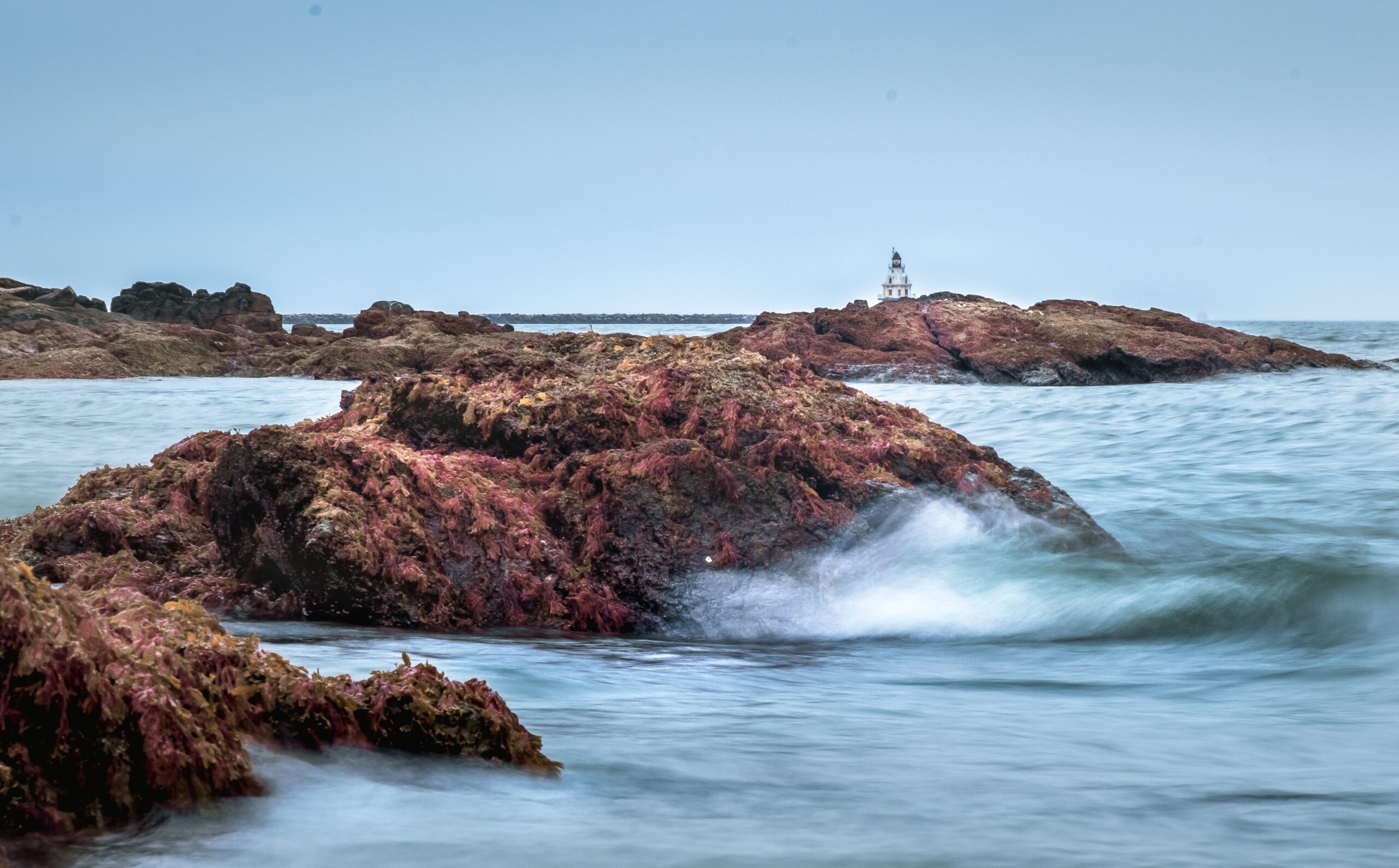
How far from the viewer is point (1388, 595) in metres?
7.84

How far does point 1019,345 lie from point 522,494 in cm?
3273

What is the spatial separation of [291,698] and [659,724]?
173 cm

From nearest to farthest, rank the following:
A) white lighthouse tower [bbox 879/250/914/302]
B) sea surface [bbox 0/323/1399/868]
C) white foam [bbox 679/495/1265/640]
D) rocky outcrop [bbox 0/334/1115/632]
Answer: sea surface [bbox 0/323/1399/868]
rocky outcrop [bbox 0/334/1115/632]
white foam [bbox 679/495/1265/640]
white lighthouse tower [bbox 879/250/914/302]

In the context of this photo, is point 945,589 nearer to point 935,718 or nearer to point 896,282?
point 935,718

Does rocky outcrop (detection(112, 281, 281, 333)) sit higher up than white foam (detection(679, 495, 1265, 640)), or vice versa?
rocky outcrop (detection(112, 281, 281, 333))

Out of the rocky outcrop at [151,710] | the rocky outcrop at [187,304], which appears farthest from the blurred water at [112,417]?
the rocky outcrop at [187,304]

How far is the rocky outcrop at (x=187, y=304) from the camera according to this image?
70250 mm

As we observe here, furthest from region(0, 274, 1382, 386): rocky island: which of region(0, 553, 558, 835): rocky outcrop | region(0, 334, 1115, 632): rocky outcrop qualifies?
region(0, 553, 558, 835): rocky outcrop

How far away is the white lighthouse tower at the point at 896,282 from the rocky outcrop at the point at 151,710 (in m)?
96.9

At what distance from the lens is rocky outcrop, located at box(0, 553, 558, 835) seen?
8.08ft

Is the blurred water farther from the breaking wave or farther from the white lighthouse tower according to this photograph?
the white lighthouse tower

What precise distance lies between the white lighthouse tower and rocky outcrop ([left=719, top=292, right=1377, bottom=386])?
5438 centimetres

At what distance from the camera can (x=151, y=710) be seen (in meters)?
2.61

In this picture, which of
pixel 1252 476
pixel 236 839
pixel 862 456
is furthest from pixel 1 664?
pixel 1252 476
